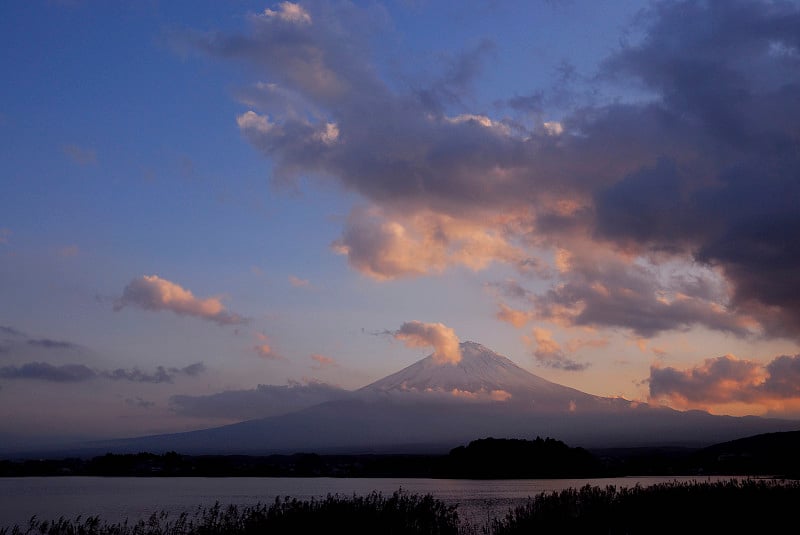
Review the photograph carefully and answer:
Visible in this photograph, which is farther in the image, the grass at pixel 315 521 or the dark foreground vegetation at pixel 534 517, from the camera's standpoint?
the dark foreground vegetation at pixel 534 517

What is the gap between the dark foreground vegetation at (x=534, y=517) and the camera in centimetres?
2231

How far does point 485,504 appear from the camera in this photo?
167 feet

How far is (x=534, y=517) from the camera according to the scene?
25531mm

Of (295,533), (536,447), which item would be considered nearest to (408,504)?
(295,533)

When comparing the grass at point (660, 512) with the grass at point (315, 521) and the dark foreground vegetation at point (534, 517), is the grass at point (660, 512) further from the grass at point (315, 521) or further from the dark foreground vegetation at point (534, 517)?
the grass at point (315, 521)

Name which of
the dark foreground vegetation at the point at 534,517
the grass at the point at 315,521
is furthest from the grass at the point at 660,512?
the grass at the point at 315,521

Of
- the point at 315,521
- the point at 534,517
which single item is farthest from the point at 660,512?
the point at 315,521

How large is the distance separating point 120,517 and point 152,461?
113m

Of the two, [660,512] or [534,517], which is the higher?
[534,517]

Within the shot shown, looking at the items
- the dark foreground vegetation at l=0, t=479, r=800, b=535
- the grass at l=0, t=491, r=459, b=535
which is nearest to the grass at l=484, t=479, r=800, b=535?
the dark foreground vegetation at l=0, t=479, r=800, b=535

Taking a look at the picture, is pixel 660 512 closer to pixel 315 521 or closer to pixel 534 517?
pixel 534 517

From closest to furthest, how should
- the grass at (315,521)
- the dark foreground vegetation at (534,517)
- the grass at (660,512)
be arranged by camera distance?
the grass at (315,521)
the dark foreground vegetation at (534,517)
the grass at (660,512)

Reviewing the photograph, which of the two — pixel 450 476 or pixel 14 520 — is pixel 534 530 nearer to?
pixel 14 520

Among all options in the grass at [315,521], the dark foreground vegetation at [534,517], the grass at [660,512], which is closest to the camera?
the grass at [315,521]
